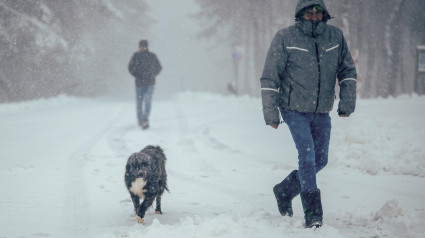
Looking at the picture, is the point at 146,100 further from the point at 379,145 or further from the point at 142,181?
the point at 142,181

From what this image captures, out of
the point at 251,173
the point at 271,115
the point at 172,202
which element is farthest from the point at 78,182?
the point at 271,115

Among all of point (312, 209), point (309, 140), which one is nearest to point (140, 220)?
point (312, 209)

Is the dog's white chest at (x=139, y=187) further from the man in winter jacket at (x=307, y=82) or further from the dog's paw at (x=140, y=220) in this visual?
the man in winter jacket at (x=307, y=82)

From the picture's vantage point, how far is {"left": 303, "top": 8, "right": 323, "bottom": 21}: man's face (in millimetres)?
4027

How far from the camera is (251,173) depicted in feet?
22.8

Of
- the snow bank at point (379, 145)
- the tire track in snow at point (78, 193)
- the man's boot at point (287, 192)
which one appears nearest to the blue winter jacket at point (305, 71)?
the man's boot at point (287, 192)

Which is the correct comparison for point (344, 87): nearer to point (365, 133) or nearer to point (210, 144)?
point (365, 133)

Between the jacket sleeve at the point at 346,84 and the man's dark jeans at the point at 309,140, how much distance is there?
0.65ft

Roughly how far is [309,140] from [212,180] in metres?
2.74

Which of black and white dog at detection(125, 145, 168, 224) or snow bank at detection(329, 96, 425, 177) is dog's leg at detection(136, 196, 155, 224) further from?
snow bank at detection(329, 96, 425, 177)

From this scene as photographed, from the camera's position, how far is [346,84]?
163 inches

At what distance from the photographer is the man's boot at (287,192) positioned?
14.2 feet

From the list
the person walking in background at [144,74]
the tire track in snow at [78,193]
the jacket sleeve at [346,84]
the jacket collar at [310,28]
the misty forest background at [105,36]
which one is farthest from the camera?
the misty forest background at [105,36]

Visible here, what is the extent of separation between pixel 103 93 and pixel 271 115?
116ft
